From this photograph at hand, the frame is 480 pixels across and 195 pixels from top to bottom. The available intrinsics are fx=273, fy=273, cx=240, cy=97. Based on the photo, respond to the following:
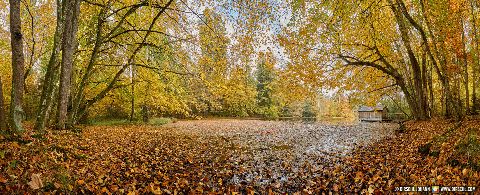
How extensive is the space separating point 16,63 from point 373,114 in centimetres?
4751

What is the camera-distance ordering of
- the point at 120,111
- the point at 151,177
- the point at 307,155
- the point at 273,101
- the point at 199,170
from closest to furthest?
the point at 151,177
the point at 199,170
the point at 307,155
the point at 120,111
the point at 273,101

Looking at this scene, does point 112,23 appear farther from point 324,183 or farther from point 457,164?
point 457,164

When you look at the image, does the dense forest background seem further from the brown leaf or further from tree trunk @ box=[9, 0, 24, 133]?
the brown leaf

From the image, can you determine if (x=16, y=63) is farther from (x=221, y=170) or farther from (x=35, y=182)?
(x=221, y=170)

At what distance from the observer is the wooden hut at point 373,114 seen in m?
42.8

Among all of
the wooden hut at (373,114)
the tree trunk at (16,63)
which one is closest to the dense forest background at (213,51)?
the tree trunk at (16,63)

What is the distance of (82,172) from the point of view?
577 cm

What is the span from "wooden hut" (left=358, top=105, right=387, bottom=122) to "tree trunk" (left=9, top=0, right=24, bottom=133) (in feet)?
134

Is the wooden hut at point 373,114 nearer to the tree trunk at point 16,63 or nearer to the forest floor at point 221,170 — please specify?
the forest floor at point 221,170

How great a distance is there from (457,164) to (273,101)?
4560 centimetres

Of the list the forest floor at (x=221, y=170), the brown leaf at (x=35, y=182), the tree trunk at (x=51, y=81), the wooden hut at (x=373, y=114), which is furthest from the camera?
the wooden hut at (x=373, y=114)

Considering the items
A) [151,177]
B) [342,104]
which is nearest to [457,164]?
[151,177]

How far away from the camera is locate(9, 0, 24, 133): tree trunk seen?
714 cm

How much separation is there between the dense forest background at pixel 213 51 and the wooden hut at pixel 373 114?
1888cm
